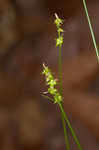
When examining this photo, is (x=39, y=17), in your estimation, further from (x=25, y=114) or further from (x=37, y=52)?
(x=25, y=114)

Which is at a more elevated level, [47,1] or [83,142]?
[47,1]

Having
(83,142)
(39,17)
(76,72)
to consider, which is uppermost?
(39,17)

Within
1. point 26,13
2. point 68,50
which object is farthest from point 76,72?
point 26,13

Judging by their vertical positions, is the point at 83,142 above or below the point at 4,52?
below

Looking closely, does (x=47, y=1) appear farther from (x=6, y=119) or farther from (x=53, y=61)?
(x=6, y=119)

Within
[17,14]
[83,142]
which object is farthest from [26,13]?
[83,142]
